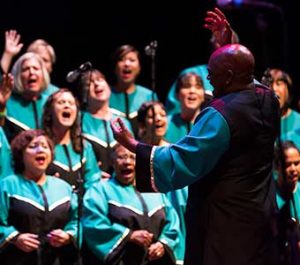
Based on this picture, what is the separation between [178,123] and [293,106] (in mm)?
1805

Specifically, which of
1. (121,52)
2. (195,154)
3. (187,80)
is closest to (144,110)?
(187,80)

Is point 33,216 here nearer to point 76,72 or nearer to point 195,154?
point 76,72

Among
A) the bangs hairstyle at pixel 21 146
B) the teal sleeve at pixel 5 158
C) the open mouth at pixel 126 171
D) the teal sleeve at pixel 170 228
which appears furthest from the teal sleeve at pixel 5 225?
the teal sleeve at pixel 170 228

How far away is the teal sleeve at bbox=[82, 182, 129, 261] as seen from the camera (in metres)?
5.58

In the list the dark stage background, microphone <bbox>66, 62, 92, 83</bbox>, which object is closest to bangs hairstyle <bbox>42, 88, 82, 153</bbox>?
microphone <bbox>66, 62, 92, 83</bbox>

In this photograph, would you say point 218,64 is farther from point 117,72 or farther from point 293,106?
point 293,106

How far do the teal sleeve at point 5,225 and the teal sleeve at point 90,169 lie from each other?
2.21 feet

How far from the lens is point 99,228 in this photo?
560 centimetres

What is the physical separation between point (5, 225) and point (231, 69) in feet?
7.01

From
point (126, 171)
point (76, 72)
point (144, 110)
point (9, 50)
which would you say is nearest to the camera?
point (76, 72)

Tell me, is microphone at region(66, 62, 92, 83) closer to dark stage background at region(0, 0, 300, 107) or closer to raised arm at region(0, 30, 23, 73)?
raised arm at region(0, 30, 23, 73)

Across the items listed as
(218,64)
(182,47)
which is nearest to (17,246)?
(218,64)

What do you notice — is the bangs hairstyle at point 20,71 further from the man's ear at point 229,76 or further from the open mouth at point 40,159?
the man's ear at point 229,76

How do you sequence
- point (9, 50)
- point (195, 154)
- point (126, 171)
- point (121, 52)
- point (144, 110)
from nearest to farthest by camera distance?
point (195, 154)
point (126, 171)
point (144, 110)
point (9, 50)
point (121, 52)
